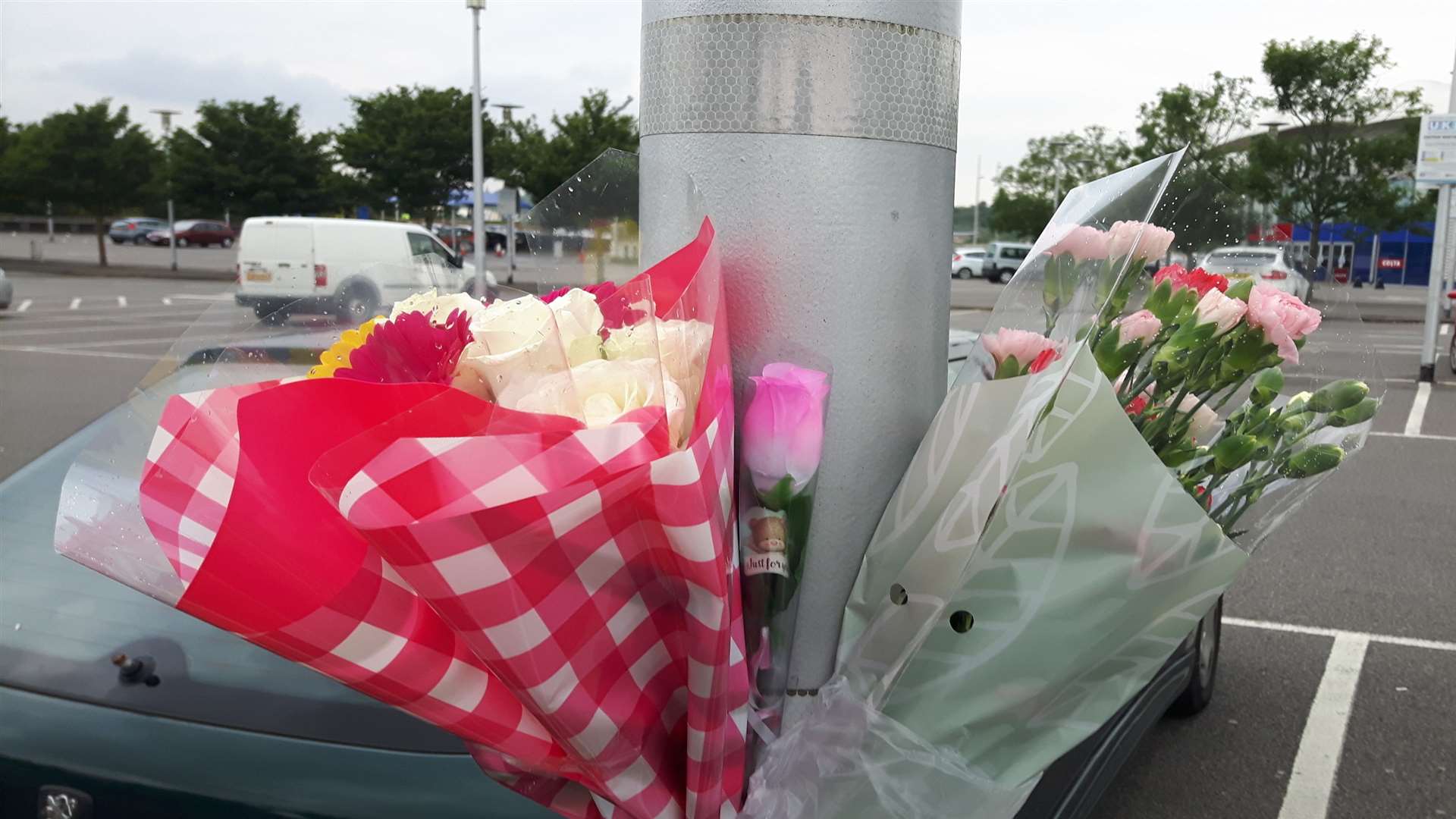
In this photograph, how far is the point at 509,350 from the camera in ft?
4.15

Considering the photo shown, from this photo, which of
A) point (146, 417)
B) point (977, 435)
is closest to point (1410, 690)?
point (977, 435)

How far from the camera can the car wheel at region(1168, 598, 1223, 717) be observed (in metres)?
4.19

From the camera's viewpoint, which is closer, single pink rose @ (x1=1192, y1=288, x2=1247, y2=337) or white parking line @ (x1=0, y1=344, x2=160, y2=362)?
single pink rose @ (x1=1192, y1=288, x2=1247, y2=337)

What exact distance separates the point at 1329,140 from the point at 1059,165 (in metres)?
18.9

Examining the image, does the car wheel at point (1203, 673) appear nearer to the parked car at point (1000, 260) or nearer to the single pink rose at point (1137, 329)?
the single pink rose at point (1137, 329)

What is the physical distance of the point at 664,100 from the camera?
1.59 m

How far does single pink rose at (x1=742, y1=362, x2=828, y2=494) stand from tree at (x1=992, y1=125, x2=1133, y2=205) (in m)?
41.4

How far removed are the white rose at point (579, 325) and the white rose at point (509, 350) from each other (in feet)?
0.09

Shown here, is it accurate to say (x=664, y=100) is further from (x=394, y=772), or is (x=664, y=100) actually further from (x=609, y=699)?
(x=394, y=772)

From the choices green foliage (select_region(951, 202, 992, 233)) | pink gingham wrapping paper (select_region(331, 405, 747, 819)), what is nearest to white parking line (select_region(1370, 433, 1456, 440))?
pink gingham wrapping paper (select_region(331, 405, 747, 819))

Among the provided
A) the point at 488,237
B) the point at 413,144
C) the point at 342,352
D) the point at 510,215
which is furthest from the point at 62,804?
the point at 488,237

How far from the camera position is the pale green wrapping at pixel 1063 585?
141 centimetres

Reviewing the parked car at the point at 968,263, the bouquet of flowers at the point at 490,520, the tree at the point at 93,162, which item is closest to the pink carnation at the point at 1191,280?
the bouquet of flowers at the point at 490,520

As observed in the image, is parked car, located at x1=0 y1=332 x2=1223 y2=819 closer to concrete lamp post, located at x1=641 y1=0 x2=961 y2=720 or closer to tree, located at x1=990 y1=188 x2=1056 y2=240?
concrete lamp post, located at x1=641 y1=0 x2=961 y2=720
